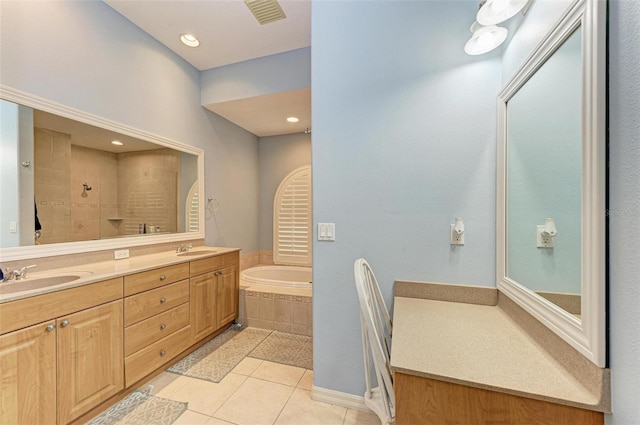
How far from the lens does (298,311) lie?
2.62 meters

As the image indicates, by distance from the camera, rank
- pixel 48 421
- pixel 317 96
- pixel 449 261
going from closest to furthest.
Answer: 1. pixel 48 421
2. pixel 449 261
3. pixel 317 96

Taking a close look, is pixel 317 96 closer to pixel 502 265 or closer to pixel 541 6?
pixel 541 6

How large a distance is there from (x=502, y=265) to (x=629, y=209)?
2.53 ft

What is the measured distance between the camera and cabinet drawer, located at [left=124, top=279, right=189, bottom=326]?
1672 millimetres

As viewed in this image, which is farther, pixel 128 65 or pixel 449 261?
pixel 128 65

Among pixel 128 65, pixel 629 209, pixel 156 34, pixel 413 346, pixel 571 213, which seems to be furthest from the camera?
pixel 156 34

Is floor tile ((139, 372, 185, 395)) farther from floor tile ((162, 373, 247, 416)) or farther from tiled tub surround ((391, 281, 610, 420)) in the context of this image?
tiled tub surround ((391, 281, 610, 420))

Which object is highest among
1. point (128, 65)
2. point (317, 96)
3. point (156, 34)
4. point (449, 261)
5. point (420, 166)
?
point (156, 34)

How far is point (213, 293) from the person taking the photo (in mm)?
2430

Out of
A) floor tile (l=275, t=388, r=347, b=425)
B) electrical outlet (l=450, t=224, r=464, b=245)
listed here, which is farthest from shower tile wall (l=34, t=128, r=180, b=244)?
electrical outlet (l=450, t=224, r=464, b=245)

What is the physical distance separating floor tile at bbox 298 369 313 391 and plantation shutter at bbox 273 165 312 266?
1843 millimetres

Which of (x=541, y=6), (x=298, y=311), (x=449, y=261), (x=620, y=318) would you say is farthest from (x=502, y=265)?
(x=298, y=311)

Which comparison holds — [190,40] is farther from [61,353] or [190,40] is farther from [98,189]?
[61,353]

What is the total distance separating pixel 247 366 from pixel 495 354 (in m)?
1.86
